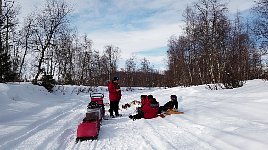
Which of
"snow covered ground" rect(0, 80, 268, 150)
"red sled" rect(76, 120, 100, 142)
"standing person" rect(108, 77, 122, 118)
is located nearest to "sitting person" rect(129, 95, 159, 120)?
"snow covered ground" rect(0, 80, 268, 150)

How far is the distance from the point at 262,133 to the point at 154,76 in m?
85.5

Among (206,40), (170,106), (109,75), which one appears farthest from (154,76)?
(170,106)

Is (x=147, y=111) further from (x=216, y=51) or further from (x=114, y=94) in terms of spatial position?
(x=216, y=51)

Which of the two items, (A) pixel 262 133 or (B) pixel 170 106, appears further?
(B) pixel 170 106

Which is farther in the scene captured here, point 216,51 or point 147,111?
point 216,51

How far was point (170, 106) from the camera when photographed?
1212 cm

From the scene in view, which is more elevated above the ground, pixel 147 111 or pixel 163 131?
pixel 147 111

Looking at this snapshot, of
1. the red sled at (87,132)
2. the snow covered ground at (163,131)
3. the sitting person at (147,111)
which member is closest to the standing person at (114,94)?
the snow covered ground at (163,131)

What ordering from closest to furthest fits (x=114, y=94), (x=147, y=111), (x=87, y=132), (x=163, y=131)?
(x=87, y=132)
(x=163, y=131)
(x=147, y=111)
(x=114, y=94)

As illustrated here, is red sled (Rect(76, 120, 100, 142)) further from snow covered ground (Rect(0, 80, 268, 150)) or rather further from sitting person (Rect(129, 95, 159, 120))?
sitting person (Rect(129, 95, 159, 120))

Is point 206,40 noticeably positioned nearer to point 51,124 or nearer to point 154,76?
point 51,124

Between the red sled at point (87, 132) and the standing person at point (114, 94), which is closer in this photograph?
the red sled at point (87, 132)

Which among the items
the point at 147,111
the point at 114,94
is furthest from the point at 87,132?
the point at 114,94

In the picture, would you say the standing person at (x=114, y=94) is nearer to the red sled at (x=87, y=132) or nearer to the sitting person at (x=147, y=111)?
the sitting person at (x=147, y=111)
